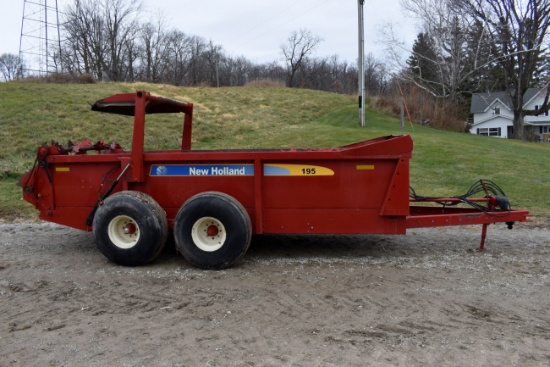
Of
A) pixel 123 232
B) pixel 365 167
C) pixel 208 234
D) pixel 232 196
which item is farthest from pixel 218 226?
pixel 365 167

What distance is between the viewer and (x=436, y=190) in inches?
416

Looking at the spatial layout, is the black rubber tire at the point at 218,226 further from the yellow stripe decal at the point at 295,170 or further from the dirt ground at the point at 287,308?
the yellow stripe decal at the point at 295,170

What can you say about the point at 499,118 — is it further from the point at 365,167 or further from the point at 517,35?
the point at 365,167

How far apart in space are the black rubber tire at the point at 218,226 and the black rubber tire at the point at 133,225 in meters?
0.24

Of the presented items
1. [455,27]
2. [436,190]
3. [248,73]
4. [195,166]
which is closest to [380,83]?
[248,73]

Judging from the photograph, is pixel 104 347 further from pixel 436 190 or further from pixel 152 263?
pixel 436 190

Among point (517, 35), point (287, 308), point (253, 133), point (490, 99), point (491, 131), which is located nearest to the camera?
point (287, 308)

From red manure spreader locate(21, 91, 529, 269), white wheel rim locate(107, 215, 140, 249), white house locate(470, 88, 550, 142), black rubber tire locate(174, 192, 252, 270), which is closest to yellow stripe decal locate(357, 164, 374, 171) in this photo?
red manure spreader locate(21, 91, 529, 269)

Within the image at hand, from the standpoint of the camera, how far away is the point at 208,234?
5.31 meters

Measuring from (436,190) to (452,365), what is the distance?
789 centimetres

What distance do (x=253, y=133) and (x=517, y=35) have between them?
1000 inches

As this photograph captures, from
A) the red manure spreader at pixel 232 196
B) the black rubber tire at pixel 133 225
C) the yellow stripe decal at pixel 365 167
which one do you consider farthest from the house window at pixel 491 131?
the black rubber tire at pixel 133 225

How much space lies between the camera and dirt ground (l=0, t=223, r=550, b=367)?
3324 millimetres

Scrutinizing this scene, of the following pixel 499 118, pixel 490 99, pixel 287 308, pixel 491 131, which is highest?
pixel 490 99
